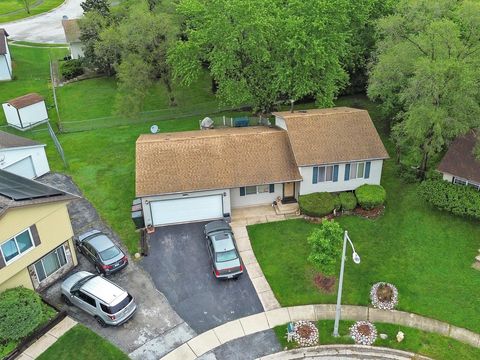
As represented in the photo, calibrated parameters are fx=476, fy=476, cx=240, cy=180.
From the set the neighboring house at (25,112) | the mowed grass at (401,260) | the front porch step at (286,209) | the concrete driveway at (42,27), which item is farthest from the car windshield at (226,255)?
the concrete driveway at (42,27)

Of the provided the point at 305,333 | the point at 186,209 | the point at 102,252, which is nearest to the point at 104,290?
the point at 102,252

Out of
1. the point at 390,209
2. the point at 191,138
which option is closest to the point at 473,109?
the point at 390,209

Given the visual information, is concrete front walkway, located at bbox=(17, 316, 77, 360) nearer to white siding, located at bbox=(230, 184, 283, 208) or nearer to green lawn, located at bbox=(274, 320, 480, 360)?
green lawn, located at bbox=(274, 320, 480, 360)

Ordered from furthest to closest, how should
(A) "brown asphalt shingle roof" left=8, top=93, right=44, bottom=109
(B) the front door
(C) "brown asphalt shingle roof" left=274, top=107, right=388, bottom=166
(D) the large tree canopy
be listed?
(A) "brown asphalt shingle roof" left=8, top=93, right=44, bottom=109
(D) the large tree canopy
(B) the front door
(C) "brown asphalt shingle roof" left=274, top=107, right=388, bottom=166

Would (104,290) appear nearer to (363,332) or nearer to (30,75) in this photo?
(363,332)

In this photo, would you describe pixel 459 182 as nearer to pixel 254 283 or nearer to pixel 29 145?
pixel 254 283

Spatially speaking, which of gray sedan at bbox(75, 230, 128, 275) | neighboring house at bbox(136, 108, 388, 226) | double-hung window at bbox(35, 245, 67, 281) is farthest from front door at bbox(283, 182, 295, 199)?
double-hung window at bbox(35, 245, 67, 281)

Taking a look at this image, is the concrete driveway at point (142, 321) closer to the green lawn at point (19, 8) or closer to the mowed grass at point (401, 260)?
the mowed grass at point (401, 260)
